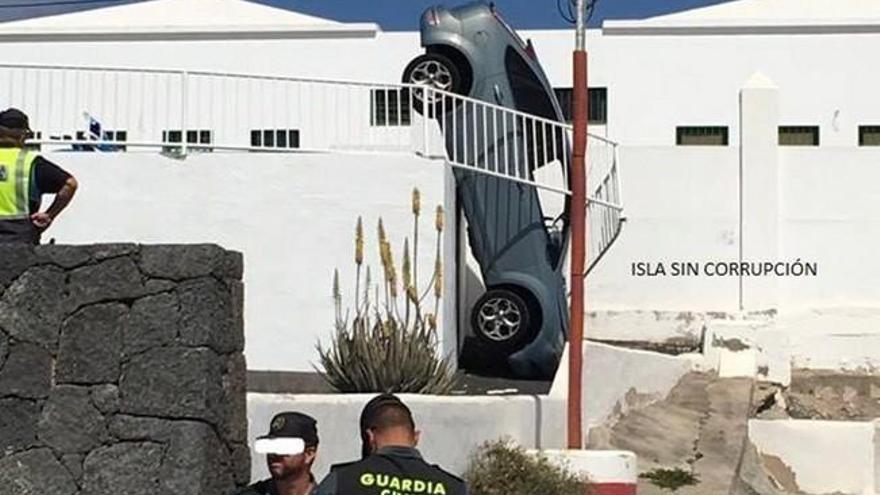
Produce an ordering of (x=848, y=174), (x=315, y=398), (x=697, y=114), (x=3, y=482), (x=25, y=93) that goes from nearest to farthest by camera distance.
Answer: (x=3, y=482)
(x=315, y=398)
(x=25, y=93)
(x=848, y=174)
(x=697, y=114)

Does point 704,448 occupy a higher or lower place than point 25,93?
lower

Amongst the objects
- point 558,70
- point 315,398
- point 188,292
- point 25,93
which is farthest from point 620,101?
point 188,292

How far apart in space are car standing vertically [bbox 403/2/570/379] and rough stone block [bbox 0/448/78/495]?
6.10 m

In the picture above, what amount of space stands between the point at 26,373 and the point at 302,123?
7007mm

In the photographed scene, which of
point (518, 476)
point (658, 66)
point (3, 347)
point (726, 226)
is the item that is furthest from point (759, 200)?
point (3, 347)

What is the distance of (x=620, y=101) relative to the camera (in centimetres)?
2130

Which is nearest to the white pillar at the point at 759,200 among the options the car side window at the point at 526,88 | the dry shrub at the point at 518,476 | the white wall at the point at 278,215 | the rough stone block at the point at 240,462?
the car side window at the point at 526,88

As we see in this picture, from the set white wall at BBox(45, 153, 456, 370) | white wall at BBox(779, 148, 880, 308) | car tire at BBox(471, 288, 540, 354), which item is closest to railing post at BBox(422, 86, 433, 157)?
white wall at BBox(45, 153, 456, 370)

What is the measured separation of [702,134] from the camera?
2119 cm

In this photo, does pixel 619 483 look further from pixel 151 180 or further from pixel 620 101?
pixel 620 101

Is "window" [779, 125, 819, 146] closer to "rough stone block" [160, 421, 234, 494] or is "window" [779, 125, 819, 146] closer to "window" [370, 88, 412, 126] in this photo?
"window" [370, 88, 412, 126]

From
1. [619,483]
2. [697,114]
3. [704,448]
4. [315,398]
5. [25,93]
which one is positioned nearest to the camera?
[619,483]

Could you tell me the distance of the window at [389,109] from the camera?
44.2 ft

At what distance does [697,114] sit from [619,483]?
44.1ft
